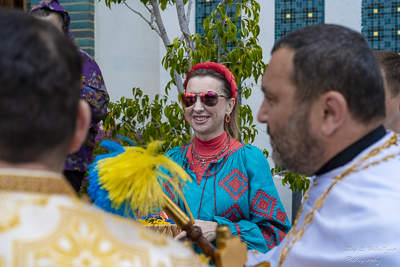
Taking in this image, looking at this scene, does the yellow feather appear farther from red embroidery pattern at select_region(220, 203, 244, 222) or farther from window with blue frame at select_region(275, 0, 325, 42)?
window with blue frame at select_region(275, 0, 325, 42)

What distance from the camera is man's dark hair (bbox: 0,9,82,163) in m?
0.81

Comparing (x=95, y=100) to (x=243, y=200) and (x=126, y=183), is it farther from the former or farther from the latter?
(x=126, y=183)

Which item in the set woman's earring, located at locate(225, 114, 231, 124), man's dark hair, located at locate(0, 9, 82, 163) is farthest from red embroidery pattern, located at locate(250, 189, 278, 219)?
man's dark hair, located at locate(0, 9, 82, 163)

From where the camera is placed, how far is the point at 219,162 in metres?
2.94

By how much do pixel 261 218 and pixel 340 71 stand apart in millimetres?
1428

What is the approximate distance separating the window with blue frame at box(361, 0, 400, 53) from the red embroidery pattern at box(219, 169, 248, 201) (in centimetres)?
346

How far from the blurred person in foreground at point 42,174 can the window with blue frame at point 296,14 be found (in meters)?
5.09

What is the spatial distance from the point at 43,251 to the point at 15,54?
34 centimetres

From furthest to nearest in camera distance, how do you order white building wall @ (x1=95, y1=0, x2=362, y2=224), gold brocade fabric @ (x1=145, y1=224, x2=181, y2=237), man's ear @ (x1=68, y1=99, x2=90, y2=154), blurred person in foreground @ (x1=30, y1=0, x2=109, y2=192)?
white building wall @ (x1=95, y1=0, x2=362, y2=224) → blurred person in foreground @ (x1=30, y1=0, x2=109, y2=192) → gold brocade fabric @ (x1=145, y1=224, x2=181, y2=237) → man's ear @ (x1=68, y1=99, x2=90, y2=154)

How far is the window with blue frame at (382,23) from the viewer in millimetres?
5492

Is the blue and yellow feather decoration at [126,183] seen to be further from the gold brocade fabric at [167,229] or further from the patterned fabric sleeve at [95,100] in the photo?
the patterned fabric sleeve at [95,100]

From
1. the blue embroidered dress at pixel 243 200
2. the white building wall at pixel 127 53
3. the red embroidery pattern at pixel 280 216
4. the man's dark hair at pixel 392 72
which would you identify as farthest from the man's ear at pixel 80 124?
the white building wall at pixel 127 53

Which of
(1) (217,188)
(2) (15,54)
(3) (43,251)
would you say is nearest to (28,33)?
(2) (15,54)

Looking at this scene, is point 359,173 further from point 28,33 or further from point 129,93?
point 129,93
